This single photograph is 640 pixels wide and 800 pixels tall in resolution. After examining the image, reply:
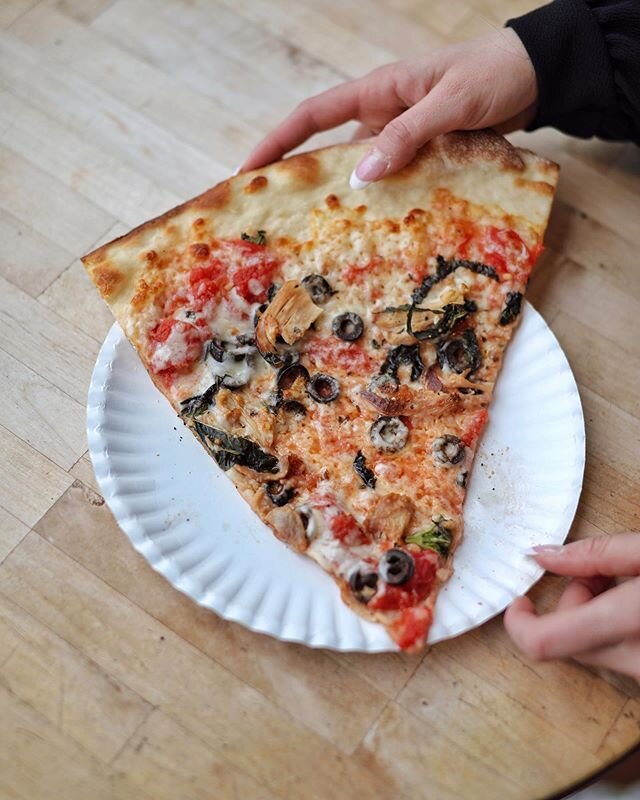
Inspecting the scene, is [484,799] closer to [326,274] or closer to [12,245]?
[326,274]

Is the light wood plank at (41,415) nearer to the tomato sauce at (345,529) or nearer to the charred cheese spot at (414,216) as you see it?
the tomato sauce at (345,529)

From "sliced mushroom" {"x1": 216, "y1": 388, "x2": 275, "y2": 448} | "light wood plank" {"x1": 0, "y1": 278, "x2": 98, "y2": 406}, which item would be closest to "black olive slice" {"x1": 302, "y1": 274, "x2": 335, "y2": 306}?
"sliced mushroom" {"x1": 216, "y1": 388, "x2": 275, "y2": 448}

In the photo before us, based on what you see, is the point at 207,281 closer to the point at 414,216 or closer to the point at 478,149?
the point at 414,216

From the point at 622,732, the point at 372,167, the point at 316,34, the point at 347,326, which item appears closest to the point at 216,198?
the point at 372,167

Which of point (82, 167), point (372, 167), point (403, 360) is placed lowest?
point (403, 360)

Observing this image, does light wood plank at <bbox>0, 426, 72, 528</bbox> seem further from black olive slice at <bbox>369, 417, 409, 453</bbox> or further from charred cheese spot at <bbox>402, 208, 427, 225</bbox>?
charred cheese spot at <bbox>402, 208, 427, 225</bbox>

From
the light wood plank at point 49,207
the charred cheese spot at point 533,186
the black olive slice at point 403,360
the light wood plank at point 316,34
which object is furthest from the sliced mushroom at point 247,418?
the light wood plank at point 316,34
